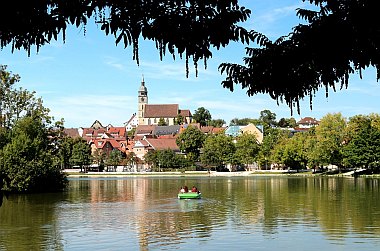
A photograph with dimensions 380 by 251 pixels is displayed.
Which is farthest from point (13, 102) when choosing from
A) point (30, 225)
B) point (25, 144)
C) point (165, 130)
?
point (165, 130)

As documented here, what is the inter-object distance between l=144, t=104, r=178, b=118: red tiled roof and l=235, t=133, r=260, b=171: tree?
77918mm

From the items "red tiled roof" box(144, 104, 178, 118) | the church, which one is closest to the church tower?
the church

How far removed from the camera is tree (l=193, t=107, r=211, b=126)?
7269 inches

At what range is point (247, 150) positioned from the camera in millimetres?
108688

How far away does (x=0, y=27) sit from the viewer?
4.23 m

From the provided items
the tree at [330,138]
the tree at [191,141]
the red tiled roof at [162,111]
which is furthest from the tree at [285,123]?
the tree at [330,138]

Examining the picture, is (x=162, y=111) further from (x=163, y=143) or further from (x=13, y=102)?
(x=13, y=102)

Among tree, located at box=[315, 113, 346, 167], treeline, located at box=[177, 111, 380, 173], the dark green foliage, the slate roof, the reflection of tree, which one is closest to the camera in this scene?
the reflection of tree

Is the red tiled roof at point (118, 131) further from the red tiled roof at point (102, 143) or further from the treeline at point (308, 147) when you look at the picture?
the treeline at point (308, 147)

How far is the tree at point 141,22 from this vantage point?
4.18 meters

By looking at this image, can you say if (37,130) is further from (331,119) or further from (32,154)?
(331,119)

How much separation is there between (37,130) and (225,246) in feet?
119

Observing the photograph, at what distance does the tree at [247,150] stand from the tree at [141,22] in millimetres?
104521

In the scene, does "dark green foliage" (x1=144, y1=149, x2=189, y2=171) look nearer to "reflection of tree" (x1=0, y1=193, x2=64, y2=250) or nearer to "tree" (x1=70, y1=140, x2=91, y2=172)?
"tree" (x1=70, y1=140, x2=91, y2=172)
